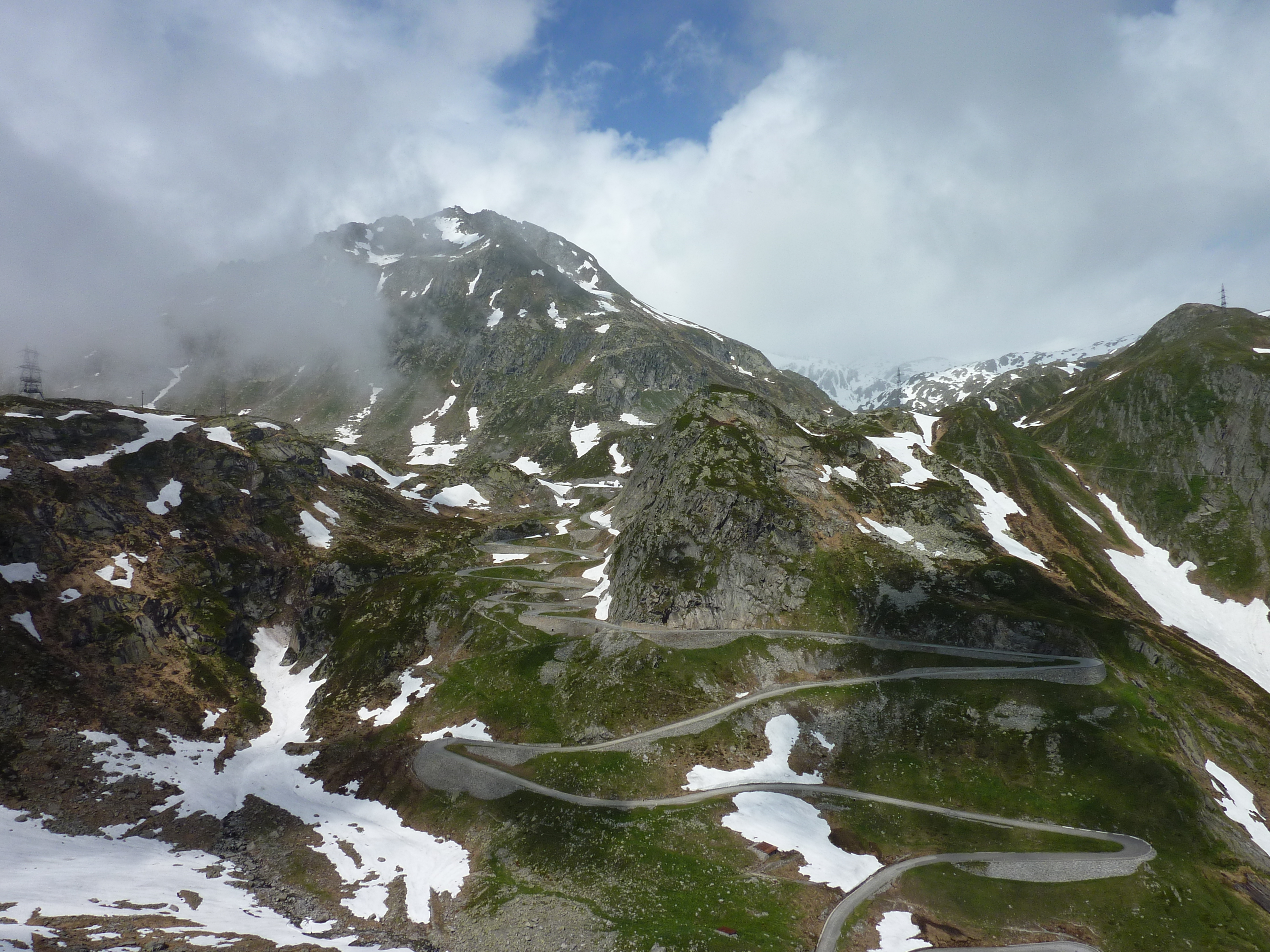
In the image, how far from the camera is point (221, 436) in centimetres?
12850

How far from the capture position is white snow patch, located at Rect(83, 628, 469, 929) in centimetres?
5000

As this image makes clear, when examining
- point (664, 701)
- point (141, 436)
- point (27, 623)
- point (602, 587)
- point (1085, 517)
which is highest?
point (141, 436)

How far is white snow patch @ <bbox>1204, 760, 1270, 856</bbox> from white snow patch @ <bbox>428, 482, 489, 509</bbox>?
6119 inches

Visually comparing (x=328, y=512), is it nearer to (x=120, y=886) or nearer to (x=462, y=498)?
(x=462, y=498)

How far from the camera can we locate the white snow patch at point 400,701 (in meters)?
76.1

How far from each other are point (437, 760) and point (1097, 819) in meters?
62.9

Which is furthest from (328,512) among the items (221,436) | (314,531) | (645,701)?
(645,701)

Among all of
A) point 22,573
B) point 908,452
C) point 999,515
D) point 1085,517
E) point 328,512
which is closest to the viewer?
point 22,573

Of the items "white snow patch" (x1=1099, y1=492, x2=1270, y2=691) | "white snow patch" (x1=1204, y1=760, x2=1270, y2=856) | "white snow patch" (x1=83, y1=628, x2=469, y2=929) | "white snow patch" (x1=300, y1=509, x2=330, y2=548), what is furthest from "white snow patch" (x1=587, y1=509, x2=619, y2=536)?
"white snow patch" (x1=1099, y1=492, x2=1270, y2=691)

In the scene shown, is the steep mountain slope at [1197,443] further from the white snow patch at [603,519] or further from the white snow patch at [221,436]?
the white snow patch at [221,436]

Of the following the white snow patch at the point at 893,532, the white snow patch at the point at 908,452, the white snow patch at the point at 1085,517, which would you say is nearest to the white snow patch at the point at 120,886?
the white snow patch at the point at 893,532

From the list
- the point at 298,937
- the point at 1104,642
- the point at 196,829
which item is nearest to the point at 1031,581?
the point at 1104,642

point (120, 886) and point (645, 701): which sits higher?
point (645, 701)

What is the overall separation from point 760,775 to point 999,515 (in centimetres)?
7218
